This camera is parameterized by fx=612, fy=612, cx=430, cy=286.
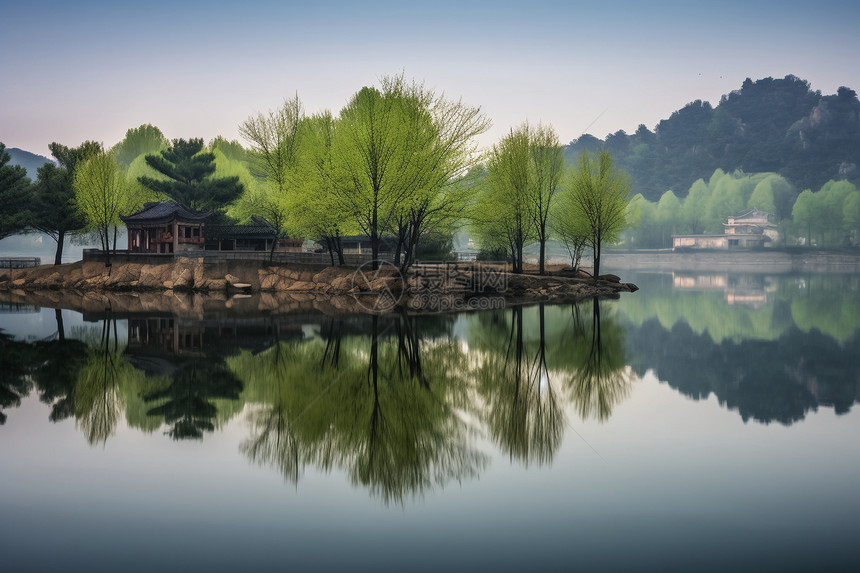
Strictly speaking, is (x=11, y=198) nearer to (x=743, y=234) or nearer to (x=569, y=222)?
(x=569, y=222)

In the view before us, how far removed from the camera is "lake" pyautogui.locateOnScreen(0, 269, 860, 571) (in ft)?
22.1

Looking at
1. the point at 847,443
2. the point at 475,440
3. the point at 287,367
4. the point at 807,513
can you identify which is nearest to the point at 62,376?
the point at 287,367

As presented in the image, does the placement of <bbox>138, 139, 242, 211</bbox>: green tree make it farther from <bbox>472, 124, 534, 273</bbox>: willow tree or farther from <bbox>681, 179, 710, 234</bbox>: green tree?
<bbox>681, 179, 710, 234</bbox>: green tree

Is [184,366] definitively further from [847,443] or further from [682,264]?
[682,264]

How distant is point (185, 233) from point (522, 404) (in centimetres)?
5574

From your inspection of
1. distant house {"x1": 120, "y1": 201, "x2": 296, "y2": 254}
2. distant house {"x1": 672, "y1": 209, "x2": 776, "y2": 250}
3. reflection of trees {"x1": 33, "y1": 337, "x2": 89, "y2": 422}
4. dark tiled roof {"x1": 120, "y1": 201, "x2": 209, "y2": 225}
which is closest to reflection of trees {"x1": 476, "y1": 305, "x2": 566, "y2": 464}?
reflection of trees {"x1": 33, "y1": 337, "x2": 89, "y2": 422}

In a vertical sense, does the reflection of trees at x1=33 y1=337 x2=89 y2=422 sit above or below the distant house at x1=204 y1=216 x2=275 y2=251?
below

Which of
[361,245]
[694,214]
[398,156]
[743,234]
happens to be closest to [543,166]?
[398,156]

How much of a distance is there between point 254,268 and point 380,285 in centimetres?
1576

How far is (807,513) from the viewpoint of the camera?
759cm

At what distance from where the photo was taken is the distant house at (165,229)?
5972 cm
